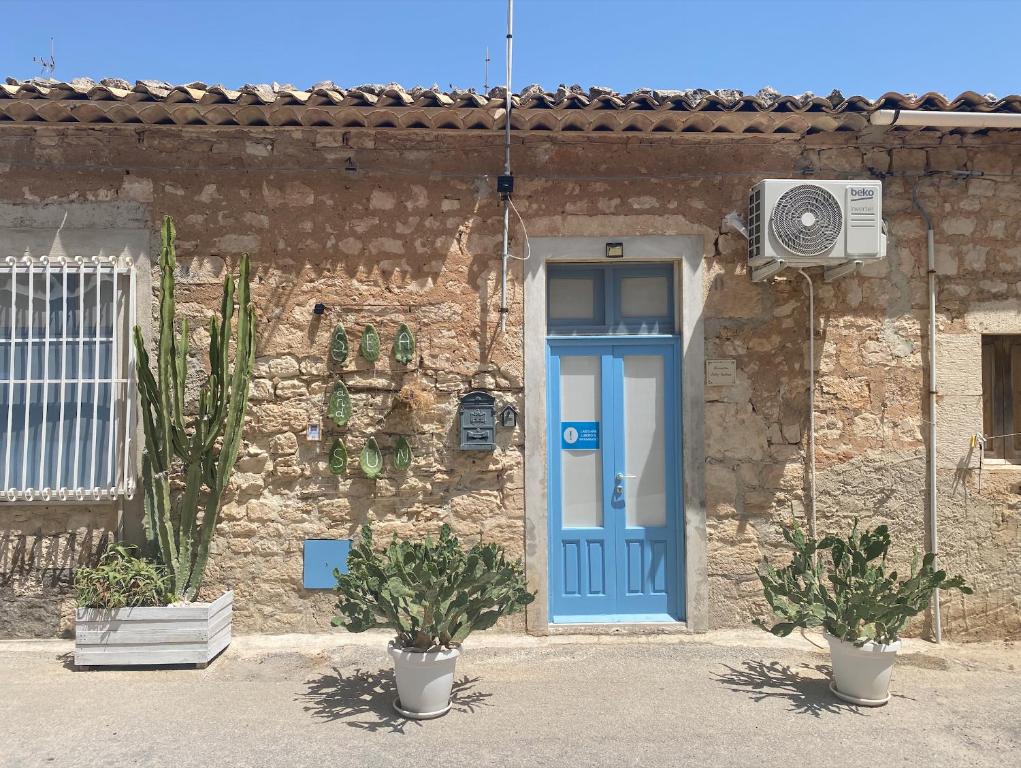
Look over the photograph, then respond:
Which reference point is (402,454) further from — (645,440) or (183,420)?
(645,440)

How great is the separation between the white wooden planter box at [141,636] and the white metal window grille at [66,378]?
0.82 m

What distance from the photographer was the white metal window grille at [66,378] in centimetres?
482

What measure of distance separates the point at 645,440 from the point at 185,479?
301cm

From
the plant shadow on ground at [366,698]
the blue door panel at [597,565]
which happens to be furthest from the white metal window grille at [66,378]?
the blue door panel at [597,565]

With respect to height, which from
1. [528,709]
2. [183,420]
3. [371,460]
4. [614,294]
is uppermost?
[614,294]

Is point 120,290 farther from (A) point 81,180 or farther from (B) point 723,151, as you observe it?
(B) point 723,151

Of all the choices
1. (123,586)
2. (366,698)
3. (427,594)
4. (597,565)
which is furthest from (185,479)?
(597,565)

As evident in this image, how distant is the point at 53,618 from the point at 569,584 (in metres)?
3.36

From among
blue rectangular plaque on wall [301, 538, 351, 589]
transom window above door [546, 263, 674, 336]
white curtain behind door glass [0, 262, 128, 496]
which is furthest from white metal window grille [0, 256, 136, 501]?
transom window above door [546, 263, 674, 336]

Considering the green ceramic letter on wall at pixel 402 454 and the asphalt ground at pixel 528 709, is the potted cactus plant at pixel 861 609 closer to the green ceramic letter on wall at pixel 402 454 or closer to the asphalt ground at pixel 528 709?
the asphalt ground at pixel 528 709

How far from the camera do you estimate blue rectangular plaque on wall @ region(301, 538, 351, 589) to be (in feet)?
16.2

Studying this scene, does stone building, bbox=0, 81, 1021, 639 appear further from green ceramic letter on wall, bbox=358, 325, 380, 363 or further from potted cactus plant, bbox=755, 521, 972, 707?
potted cactus plant, bbox=755, 521, 972, 707

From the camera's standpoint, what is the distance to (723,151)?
508 centimetres

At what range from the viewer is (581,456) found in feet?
16.8
